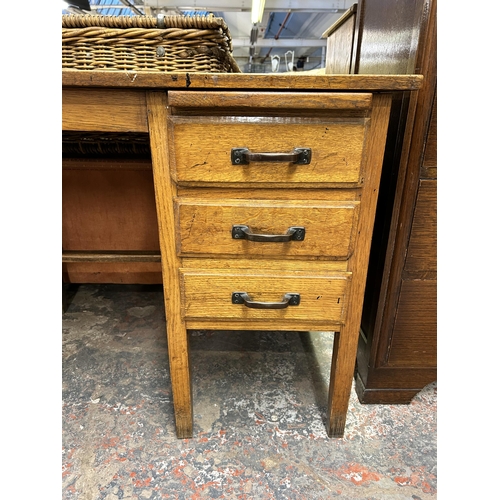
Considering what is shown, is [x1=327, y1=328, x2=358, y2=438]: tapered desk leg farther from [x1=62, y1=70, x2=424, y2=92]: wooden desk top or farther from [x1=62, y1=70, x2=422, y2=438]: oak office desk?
[x1=62, y1=70, x2=424, y2=92]: wooden desk top

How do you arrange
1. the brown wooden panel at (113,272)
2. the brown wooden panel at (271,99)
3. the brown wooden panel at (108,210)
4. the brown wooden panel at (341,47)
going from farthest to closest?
the brown wooden panel at (113,272)
the brown wooden panel at (108,210)
the brown wooden panel at (341,47)
the brown wooden panel at (271,99)

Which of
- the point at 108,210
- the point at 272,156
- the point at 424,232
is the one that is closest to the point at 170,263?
the point at 272,156

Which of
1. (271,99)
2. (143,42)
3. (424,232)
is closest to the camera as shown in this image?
(271,99)

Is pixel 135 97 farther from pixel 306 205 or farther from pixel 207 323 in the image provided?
pixel 207 323

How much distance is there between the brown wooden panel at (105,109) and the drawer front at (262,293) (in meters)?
0.32

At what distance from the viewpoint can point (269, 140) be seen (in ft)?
2.06

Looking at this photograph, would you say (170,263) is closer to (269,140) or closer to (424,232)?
(269,140)

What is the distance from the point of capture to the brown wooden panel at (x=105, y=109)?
0.64 metres

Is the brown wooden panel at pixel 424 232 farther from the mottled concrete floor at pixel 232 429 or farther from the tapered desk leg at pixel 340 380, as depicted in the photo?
the mottled concrete floor at pixel 232 429

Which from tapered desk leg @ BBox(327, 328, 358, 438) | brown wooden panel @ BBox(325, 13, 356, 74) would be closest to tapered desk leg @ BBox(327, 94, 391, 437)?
tapered desk leg @ BBox(327, 328, 358, 438)

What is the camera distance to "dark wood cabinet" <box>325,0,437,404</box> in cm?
74

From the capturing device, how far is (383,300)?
0.91 meters

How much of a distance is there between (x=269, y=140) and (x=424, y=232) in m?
0.47

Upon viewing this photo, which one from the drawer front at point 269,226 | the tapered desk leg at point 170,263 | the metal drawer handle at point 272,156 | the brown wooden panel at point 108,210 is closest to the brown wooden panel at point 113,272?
the brown wooden panel at point 108,210
